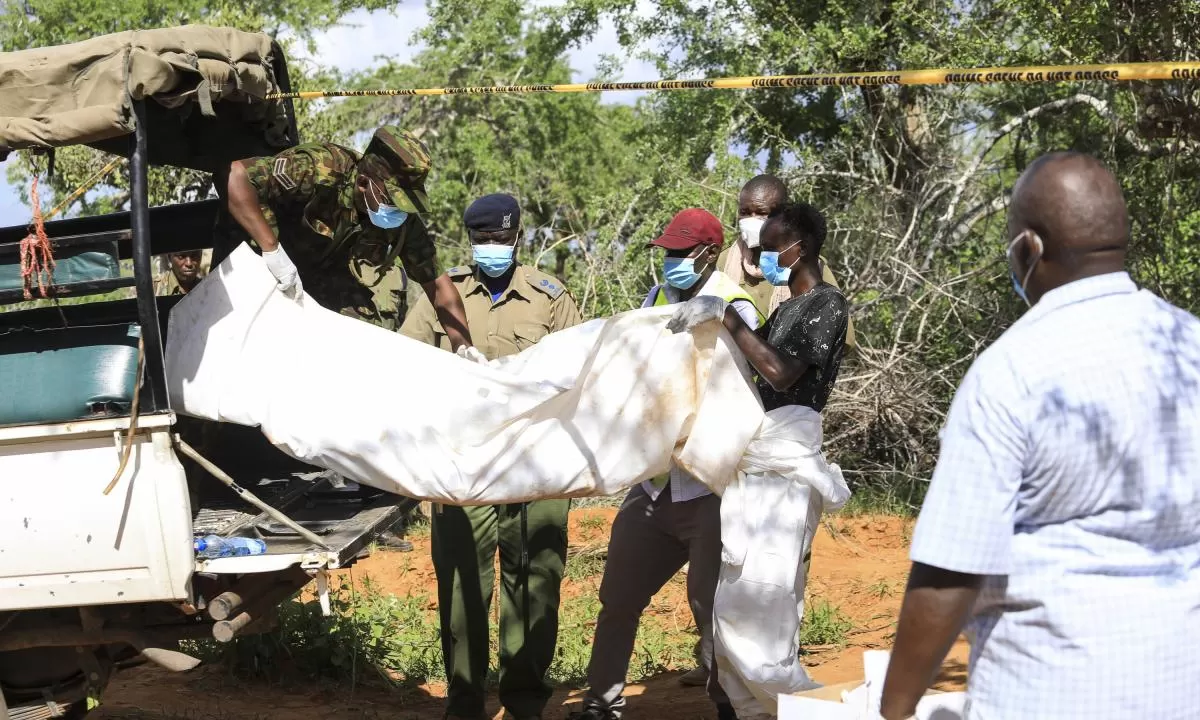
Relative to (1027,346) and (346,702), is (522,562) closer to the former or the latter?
(346,702)

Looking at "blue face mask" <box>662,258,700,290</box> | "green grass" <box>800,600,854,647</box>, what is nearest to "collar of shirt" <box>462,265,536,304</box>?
"blue face mask" <box>662,258,700,290</box>

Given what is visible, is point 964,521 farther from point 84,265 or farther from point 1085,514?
point 84,265

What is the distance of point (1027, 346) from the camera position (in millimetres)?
1950

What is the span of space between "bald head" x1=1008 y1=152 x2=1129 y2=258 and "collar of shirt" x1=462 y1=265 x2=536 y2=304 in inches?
123

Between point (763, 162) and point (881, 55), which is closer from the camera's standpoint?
point (881, 55)

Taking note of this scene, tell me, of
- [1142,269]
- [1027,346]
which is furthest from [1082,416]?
[1142,269]

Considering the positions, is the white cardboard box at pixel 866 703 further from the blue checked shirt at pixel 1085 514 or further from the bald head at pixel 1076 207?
the bald head at pixel 1076 207

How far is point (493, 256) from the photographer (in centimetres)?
483

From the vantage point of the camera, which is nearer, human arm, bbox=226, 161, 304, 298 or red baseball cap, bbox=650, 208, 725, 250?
human arm, bbox=226, 161, 304, 298

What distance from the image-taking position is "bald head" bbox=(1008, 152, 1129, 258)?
1.98 m

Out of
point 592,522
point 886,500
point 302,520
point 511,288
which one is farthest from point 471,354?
point 886,500

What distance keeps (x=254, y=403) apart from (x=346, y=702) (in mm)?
2179

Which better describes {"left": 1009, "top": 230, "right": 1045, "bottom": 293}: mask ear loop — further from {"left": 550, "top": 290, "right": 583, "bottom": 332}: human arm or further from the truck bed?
{"left": 550, "top": 290, "right": 583, "bottom": 332}: human arm

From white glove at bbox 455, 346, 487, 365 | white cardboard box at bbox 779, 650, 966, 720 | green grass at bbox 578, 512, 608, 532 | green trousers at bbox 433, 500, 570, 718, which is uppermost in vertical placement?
white glove at bbox 455, 346, 487, 365
